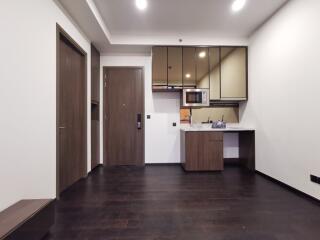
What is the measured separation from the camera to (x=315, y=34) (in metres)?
2.61

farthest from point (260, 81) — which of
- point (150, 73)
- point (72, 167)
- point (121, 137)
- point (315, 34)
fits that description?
point (72, 167)

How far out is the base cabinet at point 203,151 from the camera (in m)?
4.16

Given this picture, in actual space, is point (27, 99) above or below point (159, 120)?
above

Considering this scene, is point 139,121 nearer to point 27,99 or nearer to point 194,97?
point 194,97

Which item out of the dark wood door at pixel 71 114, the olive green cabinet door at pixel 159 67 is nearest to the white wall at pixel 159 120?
the olive green cabinet door at pixel 159 67

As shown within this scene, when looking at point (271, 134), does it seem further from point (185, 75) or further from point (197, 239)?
point (197, 239)

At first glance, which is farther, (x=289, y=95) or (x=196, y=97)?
(x=196, y=97)

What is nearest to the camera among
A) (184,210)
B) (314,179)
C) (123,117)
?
(184,210)

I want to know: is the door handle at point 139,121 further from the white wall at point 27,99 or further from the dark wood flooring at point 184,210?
the white wall at point 27,99

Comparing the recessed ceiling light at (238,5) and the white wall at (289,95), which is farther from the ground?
the recessed ceiling light at (238,5)

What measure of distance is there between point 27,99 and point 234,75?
3.92m

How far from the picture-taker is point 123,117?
4820 mm

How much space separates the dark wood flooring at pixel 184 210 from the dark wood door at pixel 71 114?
0.30 meters

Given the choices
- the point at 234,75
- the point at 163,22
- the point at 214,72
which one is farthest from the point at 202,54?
the point at 163,22
